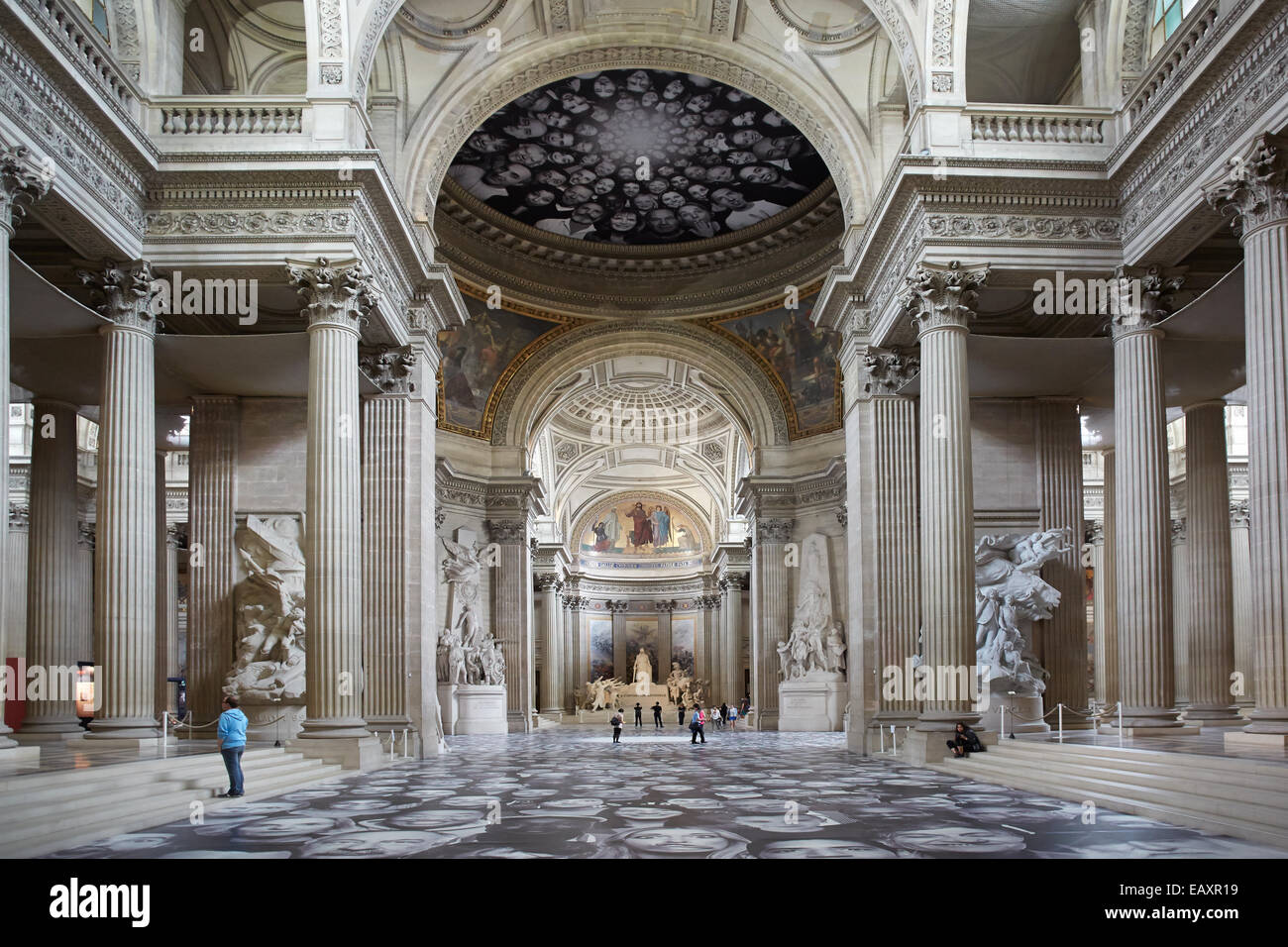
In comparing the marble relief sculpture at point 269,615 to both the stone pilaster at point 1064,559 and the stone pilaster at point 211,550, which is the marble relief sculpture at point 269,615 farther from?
the stone pilaster at point 1064,559

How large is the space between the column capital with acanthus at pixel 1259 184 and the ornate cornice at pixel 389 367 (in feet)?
42.6

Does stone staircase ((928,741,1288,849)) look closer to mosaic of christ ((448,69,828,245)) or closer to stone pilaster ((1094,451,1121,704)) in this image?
stone pilaster ((1094,451,1121,704))

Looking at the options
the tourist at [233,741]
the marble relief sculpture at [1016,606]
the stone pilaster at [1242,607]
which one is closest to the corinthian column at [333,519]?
the tourist at [233,741]

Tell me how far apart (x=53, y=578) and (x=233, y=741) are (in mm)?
8955

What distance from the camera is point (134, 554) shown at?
15.5 m

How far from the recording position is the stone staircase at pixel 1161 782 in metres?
9.30

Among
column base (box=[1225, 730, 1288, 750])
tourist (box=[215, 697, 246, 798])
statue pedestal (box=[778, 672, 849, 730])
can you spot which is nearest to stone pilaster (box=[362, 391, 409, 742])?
tourist (box=[215, 697, 246, 798])

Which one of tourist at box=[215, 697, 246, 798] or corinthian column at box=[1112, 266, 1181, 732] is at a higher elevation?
corinthian column at box=[1112, 266, 1181, 732]

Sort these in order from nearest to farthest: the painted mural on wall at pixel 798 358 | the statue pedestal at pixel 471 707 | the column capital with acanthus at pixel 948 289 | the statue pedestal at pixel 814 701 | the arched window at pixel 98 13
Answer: the arched window at pixel 98 13 → the column capital with acanthus at pixel 948 289 → the statue pedestal at pixel 471 707 → the statue pedestal at pixel 814 701 → the painted mural on wall at pixel 798 358

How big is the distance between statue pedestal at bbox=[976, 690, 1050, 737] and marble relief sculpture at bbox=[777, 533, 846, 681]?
14.4 m

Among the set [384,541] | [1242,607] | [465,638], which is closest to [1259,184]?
[384,541]

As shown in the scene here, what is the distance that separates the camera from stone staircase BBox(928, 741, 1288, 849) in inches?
366
